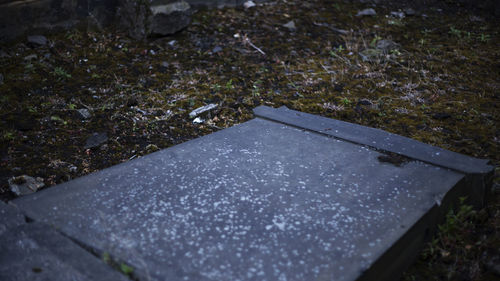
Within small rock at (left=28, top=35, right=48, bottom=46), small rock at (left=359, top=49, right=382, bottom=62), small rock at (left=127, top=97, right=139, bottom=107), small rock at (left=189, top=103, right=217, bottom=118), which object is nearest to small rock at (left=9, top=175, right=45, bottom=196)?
small rock at (left=127, top=97, right=139, bottom=107)

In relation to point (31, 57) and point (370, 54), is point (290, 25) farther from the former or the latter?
point (31, 57)

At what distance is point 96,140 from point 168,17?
1911 mm

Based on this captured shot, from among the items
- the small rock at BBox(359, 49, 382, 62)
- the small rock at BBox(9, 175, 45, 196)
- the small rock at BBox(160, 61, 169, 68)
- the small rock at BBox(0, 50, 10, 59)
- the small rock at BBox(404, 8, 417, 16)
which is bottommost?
the small rock at BBox(359, 49, 382, 62)

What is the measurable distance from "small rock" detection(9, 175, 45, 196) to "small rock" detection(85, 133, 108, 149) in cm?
44

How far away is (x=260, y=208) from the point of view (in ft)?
5.24

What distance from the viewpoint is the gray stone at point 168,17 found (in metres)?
4.05

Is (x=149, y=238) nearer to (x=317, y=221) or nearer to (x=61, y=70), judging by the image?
(x=317, y=221)

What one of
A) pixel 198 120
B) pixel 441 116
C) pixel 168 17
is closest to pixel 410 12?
pixel 441 116

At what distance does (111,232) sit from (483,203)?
65.4 inches

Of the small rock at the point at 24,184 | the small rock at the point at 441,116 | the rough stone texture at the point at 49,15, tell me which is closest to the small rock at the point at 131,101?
the small rock at the point at 24,184

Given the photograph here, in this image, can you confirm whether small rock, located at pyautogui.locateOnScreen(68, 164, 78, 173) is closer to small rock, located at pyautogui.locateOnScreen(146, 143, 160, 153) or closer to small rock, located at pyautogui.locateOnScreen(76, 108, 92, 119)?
small rock, located at pyautogui.locateOnScreen(146, 143, 160, 153)

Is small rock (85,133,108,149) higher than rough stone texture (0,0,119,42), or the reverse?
rough stone texture (0,0,119,42)

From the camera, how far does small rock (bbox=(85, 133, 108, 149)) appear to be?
260 cm

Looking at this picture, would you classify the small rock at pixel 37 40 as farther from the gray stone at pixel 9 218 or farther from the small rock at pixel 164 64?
the gray stone at pixel 9 218
